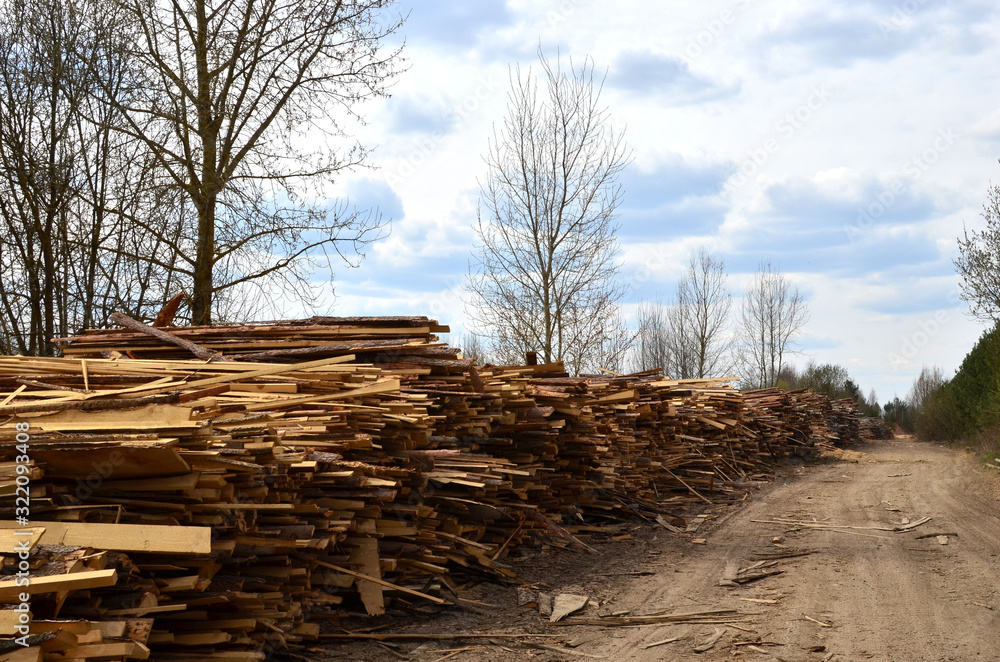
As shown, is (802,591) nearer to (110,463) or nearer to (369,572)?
(369,572)

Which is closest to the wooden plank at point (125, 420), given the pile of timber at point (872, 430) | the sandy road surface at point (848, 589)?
the sandy road surface at point (848, 589)

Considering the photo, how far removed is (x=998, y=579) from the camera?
24.3 ft

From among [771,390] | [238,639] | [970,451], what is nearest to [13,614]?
[238,639]

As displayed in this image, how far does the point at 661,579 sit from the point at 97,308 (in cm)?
1134

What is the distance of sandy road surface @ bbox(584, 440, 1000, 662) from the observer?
5684mm

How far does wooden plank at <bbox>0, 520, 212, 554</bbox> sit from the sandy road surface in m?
3.12

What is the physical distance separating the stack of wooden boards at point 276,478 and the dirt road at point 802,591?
0.86 m

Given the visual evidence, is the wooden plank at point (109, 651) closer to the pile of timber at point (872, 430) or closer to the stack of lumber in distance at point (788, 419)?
the stack of lumber in distance at point (788, 419)

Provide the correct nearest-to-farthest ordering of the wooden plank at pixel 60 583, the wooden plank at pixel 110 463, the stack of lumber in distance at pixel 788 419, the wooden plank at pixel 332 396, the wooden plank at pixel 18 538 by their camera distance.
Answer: the wooden plank at pixel 60 583
the wooden plank at pixel 18 538
the wooden plank at pixel 110 463
the wooden plank at pixel 332 396
the stack of lumber in distance at pixel 788 419

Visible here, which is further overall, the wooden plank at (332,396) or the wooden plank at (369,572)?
the wooden plank at (369,572)

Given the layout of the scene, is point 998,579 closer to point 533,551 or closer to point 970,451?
point 533,551

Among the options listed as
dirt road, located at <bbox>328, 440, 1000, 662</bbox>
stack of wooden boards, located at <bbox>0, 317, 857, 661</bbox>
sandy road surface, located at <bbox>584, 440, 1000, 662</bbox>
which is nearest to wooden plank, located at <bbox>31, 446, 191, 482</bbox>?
stack of wooden boards, located at <bbox>0, 317, 857, 661</bbox>

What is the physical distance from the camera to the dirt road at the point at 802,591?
18.7 feet

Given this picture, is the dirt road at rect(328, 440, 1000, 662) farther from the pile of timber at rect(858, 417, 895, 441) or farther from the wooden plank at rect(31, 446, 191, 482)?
the pile of timber at rect(858, 417, 895, 441)
